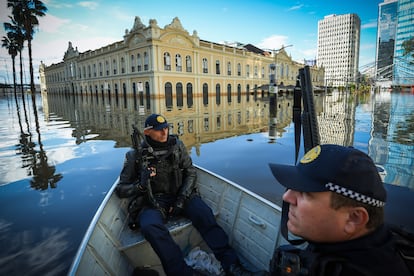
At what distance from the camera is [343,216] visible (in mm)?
1025

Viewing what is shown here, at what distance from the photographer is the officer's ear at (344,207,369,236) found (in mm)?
980

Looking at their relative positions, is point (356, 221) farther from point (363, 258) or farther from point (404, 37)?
point (404, 37)

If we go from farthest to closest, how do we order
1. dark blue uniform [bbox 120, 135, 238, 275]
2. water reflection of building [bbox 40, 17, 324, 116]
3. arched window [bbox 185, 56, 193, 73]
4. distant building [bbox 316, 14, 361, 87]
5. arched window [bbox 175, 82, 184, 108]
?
distant building [bbox 316, 14, 361, 87]
arched window [bbox 185, 56, 193, 73]
arched window [bbox 175, 82, 184, 108]
water reflection of building [bbox 40, 17, 324, 116]
dark blue uniform [bbox 120, 135, 238, 275]

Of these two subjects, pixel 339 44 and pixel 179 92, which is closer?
pixel 179 92

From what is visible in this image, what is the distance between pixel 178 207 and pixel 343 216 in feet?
7.69

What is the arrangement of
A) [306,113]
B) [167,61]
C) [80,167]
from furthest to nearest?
[167,61] → [80,167] → [306,113]

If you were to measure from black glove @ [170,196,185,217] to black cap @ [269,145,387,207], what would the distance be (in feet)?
7.15

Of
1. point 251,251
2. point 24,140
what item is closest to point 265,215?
Result: point 251,251

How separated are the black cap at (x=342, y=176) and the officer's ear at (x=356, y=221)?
5 centimetres

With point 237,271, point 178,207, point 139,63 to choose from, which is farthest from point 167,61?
point 237,271

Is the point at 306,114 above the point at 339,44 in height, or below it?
below

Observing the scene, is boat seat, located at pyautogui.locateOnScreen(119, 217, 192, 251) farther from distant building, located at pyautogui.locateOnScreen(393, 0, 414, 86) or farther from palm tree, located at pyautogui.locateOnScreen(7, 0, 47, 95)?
distant building, located at pyautogui.locateOnScreen(393, 0, 414, 86)

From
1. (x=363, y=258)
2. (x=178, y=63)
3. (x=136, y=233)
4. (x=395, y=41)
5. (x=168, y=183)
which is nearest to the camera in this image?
(x=363, y=258)

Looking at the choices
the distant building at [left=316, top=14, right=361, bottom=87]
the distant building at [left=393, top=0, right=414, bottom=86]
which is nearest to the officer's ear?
the distant building at [left=393, top=0, right=414, bottom=86]
